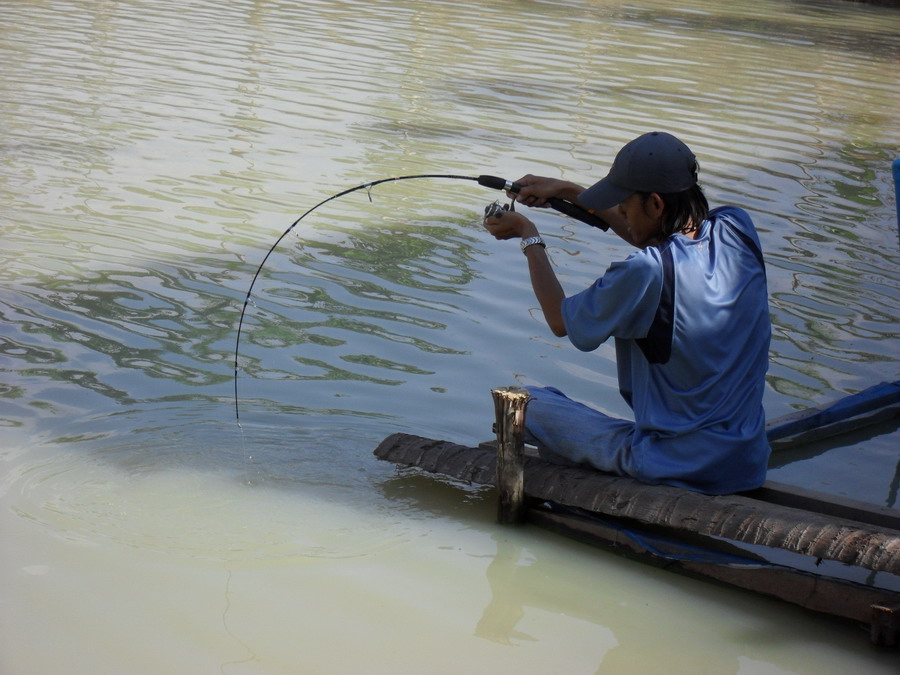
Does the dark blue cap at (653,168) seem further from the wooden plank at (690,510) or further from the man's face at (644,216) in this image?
the wooden plank at (690,510)

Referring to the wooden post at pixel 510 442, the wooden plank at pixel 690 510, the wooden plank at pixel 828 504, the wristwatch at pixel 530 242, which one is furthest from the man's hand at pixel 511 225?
the wooden plank at pixel 828 504

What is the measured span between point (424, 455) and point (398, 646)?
0.84 meters

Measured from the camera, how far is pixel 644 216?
3.45 meters

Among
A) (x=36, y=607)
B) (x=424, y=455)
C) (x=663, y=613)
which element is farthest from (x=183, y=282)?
(x=663, y=613)

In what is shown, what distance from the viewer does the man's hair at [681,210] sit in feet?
11.2

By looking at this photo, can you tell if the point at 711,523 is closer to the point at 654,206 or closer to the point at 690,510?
the point at 690,510

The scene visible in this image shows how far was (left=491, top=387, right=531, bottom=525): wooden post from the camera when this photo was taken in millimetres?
3527

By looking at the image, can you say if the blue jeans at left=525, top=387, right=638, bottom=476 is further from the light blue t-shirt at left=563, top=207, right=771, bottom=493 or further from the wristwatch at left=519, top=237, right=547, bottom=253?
the wristwatch at left=519, top=237, right=547, bottom=253

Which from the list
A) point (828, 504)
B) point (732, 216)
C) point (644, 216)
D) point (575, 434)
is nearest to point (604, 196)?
point (644, 216)

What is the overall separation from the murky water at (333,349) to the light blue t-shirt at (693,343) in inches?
15.4

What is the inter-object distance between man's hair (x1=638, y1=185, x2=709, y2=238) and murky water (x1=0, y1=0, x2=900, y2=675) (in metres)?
1.05

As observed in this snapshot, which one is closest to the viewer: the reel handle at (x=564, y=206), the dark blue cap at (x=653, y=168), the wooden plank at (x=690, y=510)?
the wooden plank at (x=690, y=510)

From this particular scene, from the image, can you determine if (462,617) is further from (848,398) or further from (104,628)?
(848,398)

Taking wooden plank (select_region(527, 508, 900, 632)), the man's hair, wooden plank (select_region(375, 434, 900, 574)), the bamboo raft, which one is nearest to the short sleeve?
the man's hair
